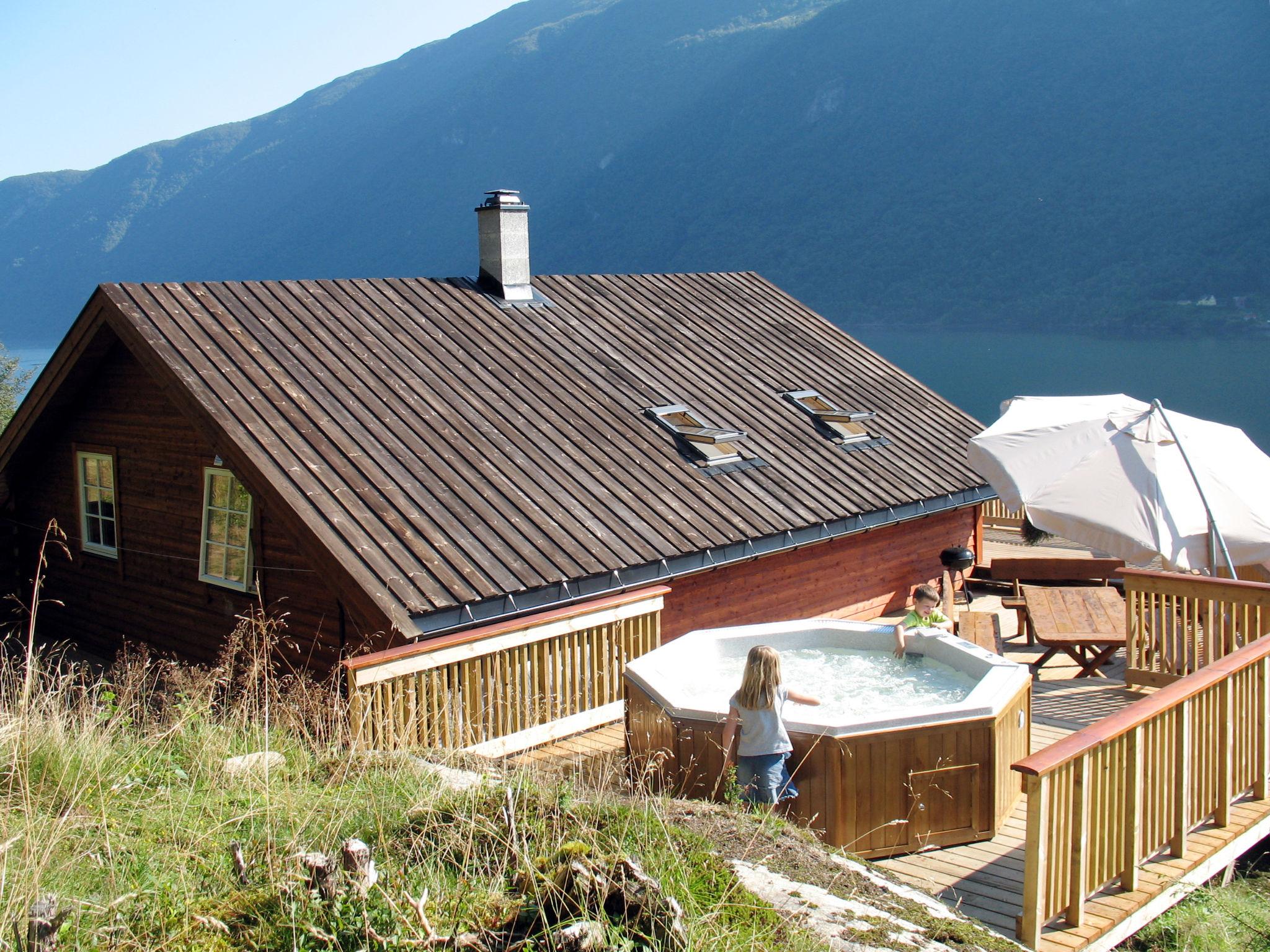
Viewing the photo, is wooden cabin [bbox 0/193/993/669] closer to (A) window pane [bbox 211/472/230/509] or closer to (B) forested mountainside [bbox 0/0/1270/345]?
(A) window pane [bbox 211/472/230/509]

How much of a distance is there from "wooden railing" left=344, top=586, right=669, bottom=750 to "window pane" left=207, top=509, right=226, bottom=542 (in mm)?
4065

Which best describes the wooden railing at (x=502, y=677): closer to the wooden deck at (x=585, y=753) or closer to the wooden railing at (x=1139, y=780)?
the wooden deck at (x=585, y=753)

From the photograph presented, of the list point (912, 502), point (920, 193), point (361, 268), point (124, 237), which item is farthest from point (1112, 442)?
point (124, 237)

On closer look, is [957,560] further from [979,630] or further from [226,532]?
[226,532]

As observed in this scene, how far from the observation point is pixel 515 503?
31.7ft

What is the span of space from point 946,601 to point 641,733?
212 inches

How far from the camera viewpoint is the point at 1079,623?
9984 mm

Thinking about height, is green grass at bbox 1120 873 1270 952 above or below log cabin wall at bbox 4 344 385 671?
below

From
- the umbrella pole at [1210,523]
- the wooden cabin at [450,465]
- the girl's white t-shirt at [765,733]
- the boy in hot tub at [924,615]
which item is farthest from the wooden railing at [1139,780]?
the wooden cabin at [450,465]

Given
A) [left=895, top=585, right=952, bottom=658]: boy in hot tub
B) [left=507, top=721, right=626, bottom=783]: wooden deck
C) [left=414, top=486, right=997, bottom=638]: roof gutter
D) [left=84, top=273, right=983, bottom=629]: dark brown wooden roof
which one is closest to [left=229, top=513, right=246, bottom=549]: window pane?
[left=84, top=273, right=983, bottom=629]: dark brown wooden roof

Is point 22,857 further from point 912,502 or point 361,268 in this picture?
point 361,268

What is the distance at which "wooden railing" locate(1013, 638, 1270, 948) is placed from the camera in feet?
16.5

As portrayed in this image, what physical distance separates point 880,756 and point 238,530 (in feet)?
21.6

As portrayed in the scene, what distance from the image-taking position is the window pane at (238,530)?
1001 cm
